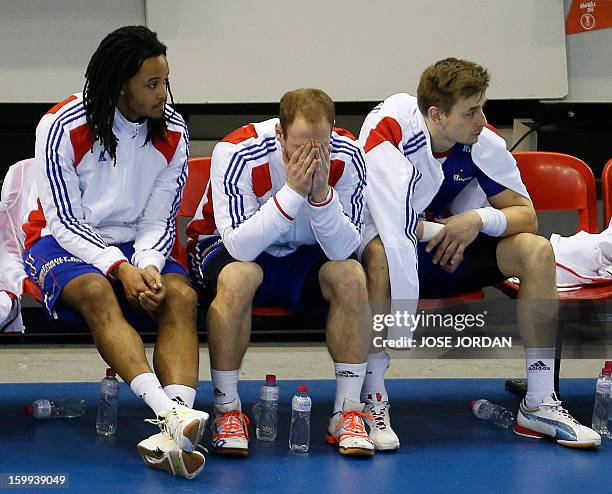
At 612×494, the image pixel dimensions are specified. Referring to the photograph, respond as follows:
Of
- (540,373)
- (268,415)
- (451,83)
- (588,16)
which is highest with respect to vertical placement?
(588,16)

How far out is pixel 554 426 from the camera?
12.2 ft

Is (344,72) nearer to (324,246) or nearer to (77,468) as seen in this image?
(324,246)

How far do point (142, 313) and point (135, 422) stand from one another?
17.3 inches

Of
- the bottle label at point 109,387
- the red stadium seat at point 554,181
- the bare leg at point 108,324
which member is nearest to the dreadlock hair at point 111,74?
the bare leg at point 108,324

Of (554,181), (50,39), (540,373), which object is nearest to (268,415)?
(540,373)

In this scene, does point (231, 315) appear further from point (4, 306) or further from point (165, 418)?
point (4, 306)

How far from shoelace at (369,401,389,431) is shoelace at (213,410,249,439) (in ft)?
1.42

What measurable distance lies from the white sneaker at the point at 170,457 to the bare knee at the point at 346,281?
696 mm

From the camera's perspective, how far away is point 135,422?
3.83 meters

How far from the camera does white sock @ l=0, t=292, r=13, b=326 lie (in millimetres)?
3557

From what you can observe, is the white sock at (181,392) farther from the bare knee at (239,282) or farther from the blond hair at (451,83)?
the blond hair at (451,83)

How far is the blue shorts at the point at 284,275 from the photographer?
3.65 meters

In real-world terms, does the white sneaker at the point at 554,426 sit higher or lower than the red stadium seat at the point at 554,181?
lower

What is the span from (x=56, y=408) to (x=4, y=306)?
536 millimetres
